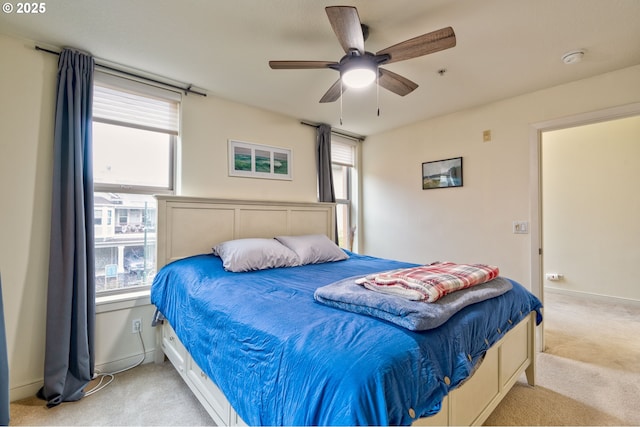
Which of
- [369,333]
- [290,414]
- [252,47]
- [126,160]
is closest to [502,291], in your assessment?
[369,333]

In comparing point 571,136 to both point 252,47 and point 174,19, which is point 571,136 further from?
point 174,19

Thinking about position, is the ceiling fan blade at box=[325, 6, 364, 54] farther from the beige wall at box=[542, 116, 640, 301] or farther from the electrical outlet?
the beige wall at box=[542, 116, 640, 301]

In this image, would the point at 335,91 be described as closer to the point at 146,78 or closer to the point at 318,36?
the point at 318,36

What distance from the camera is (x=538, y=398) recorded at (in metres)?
1.88

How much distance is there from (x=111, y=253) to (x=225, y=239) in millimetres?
917

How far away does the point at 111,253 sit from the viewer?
7.77 ft

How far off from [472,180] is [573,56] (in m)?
1.33

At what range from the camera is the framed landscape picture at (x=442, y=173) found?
3.23m

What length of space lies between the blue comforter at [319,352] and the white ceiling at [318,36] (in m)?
1.64

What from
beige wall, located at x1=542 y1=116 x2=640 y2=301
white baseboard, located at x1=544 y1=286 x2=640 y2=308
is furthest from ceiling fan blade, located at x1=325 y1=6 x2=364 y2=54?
white baseboard, located at x1=544 y1=286 x2=640 y2=308

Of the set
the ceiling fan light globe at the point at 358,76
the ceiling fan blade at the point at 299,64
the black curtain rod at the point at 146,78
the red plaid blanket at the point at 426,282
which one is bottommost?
the red plaid blanket at the point at 426,282

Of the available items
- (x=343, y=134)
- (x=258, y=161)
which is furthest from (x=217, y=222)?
(x=343, y=134)

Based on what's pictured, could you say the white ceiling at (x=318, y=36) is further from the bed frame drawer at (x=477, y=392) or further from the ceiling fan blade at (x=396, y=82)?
the bed frame drawer at (x=477, y=392)

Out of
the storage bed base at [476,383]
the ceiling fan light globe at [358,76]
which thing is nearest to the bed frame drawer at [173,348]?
the storage bed base at [476,383]
